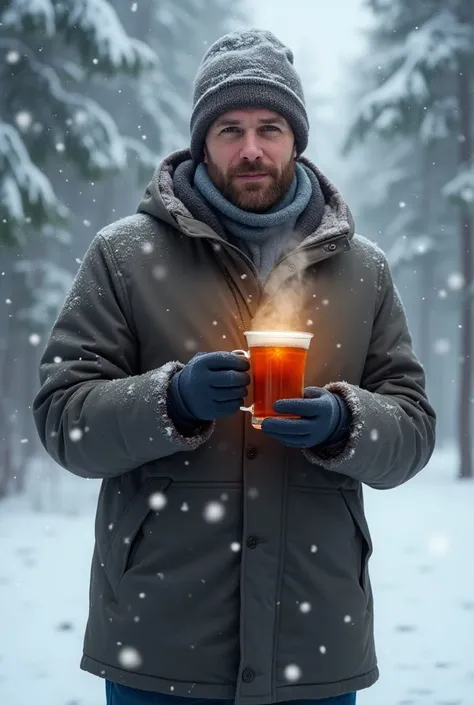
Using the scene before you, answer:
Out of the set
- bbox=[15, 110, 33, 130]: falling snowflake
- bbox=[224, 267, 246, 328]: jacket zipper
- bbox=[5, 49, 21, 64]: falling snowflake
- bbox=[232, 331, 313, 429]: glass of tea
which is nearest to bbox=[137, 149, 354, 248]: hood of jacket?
bbox=[224, 267, 246, 328]: jacket zipper

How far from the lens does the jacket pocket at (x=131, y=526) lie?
2584 millimetres

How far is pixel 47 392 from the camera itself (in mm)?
2672

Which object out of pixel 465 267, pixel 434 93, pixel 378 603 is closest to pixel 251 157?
pixel 378 603

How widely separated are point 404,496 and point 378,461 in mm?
13209

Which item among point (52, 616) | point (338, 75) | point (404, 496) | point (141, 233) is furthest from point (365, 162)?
point (141, 233)

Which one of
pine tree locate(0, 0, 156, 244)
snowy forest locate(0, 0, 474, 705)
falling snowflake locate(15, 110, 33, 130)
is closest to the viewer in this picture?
snowy forest locate(0, 0, 474, 705)

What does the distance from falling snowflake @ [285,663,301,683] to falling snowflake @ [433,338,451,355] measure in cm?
2949

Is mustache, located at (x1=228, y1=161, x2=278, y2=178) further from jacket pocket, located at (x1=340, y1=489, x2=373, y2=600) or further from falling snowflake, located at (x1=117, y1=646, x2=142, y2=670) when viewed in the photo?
falling snowflake, located at (x1=117, y1=646, x2=142, y2=670)

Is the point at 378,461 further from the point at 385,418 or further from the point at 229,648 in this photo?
the point at 229,648

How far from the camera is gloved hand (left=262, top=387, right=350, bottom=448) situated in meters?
2.31

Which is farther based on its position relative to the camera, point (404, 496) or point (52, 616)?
point (404, 496)

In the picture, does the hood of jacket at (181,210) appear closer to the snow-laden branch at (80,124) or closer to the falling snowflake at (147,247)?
the falling snowflake at (147,247)

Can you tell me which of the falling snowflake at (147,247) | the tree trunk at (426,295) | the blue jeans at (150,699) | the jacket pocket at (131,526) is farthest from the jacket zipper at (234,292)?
the tree trunk at (426,295)

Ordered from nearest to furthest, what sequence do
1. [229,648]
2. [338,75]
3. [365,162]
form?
[229,648], [365,162], [338,75]
